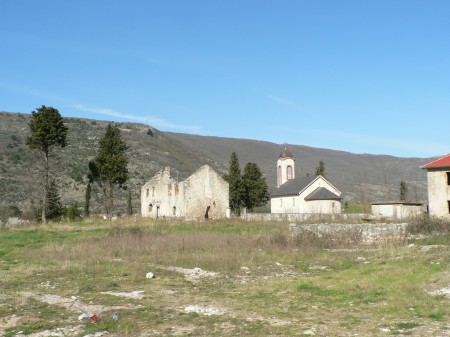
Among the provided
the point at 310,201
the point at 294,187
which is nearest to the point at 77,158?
the point at 294,187

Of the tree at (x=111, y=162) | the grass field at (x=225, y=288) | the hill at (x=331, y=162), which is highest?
the hill at (x=331, y=162)

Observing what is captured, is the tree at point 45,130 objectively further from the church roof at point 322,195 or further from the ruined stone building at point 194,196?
the church roof at point 322,195

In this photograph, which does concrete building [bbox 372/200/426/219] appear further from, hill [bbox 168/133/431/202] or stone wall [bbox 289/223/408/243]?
hill [bbox 168/133/431/202]

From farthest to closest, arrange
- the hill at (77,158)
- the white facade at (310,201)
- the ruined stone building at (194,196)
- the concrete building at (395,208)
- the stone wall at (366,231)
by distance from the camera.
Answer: the hill at (77,158)
the white facade at (310,201)
the ruined stone building at (194,196)
the concrete building at (395,208)
the stone wall at (366,231)

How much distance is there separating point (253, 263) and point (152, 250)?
18.5ft

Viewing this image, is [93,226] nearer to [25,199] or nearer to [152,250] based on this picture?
[152,250]

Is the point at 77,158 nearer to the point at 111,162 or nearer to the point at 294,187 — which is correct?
the point at 111,162

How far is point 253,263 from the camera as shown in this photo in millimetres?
19984

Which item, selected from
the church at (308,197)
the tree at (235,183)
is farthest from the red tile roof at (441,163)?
the tree at (235,183)

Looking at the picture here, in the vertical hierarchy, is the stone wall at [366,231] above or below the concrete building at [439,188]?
below

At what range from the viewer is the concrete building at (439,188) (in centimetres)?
4047

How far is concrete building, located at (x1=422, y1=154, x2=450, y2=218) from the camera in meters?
40.5

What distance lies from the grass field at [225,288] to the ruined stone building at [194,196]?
24.0 metres

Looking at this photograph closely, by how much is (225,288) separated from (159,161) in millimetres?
81277
